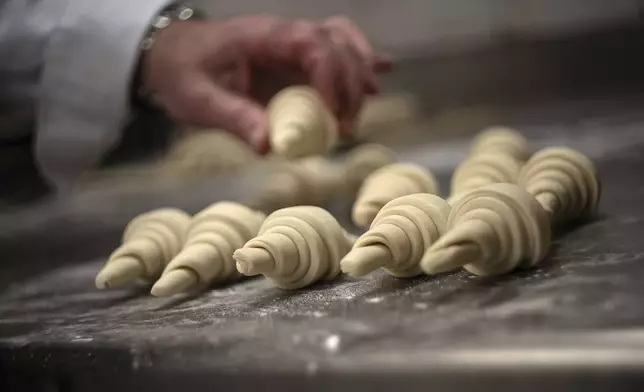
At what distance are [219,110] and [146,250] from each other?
25cm

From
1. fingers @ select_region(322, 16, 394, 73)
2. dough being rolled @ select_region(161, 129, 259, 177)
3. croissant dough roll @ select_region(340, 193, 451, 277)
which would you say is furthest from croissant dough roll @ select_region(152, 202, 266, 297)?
fingers @ select_region(322, 16, 394, 73)

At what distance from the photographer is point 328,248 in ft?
1.73

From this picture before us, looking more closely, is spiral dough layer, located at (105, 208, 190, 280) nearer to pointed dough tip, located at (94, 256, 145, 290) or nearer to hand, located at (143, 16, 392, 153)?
pointed dough tip, located at (94, 256, 145, 290)

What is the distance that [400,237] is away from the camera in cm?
47

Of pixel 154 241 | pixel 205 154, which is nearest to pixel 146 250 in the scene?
pixel 154 241

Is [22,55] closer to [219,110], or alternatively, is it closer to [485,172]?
[219,110]

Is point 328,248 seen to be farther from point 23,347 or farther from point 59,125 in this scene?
point 59,125

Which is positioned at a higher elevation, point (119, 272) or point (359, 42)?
point (359, 42)

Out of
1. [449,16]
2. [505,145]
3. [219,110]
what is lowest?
[505,145]

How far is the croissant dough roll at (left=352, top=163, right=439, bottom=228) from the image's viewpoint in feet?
2.11

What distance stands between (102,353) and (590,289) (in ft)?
0.94

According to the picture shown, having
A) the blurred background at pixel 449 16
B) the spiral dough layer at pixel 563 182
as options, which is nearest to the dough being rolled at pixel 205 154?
the blurred background at pixel 449 16

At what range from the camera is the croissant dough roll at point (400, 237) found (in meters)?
0.46

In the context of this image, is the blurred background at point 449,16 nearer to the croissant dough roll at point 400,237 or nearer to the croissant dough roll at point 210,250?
the croissant dough roll at point 210,250
